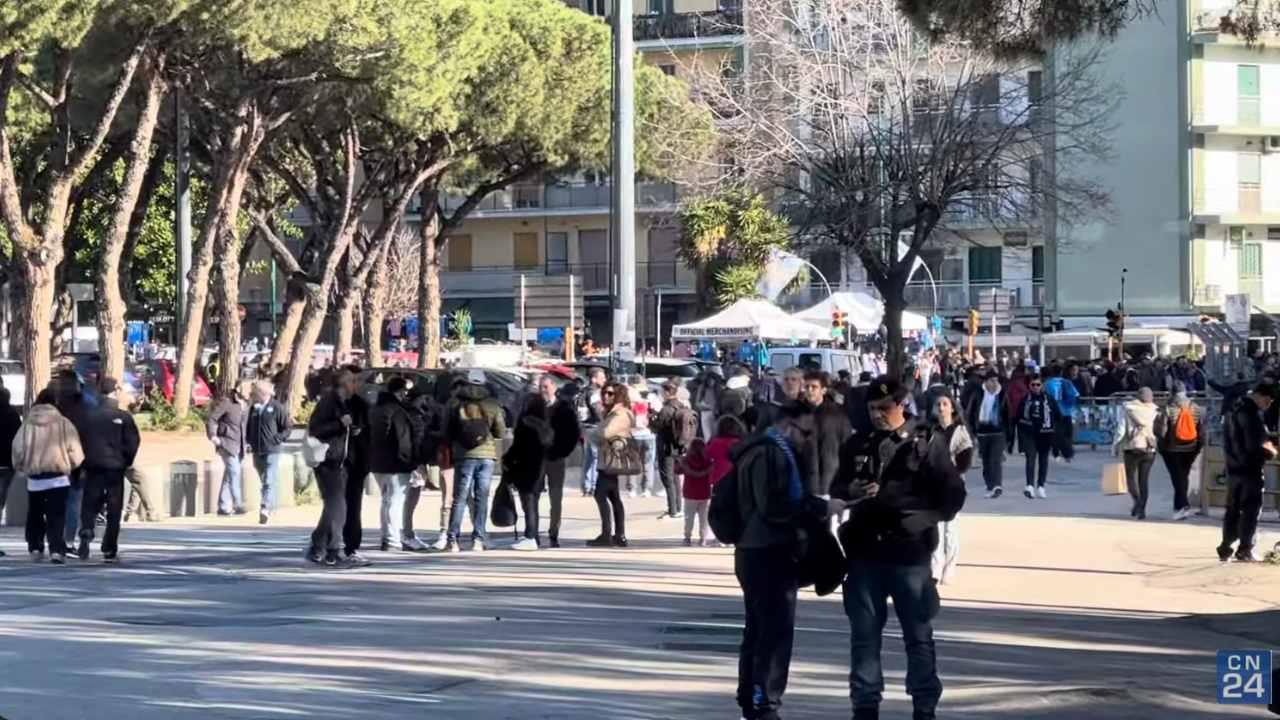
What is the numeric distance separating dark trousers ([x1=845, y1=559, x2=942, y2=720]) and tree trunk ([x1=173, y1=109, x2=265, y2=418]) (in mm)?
26949

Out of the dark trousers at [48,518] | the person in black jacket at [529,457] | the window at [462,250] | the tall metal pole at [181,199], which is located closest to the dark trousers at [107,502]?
the dark trousers at [48,518]

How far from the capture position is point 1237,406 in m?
17.5

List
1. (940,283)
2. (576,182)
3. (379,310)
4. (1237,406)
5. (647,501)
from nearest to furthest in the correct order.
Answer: (1237,406)
(647,501)
(379,310)
(940,283)
(576,182)

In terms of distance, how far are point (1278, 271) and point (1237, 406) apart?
47097 millimetres

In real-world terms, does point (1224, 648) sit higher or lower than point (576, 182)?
lower

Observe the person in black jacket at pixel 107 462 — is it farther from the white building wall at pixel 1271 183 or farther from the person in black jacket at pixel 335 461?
the white building wall at pixel 1271 183

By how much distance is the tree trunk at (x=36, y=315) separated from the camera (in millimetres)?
29125

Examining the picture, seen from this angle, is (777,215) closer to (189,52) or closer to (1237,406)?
(189,52)

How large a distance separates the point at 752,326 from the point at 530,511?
24.3m

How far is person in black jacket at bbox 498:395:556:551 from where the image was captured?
19141 millimetres

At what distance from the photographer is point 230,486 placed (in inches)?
959

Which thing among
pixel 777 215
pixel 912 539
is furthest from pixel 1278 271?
pixel 912 539

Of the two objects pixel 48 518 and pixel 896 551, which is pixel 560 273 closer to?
pixel 48 518

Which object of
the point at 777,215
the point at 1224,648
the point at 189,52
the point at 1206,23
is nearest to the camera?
the point at 1224,648
